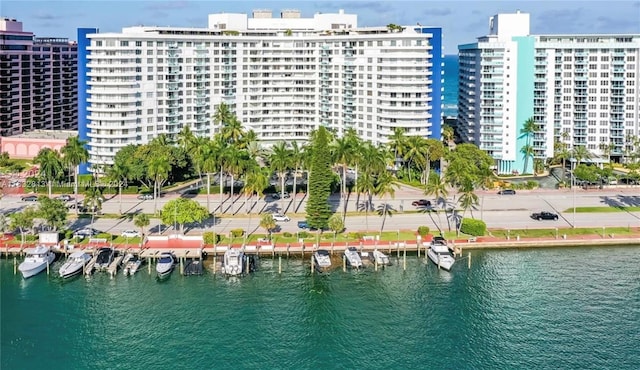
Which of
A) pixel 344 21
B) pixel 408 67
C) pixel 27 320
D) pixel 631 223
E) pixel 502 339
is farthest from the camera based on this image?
pixel 344 21

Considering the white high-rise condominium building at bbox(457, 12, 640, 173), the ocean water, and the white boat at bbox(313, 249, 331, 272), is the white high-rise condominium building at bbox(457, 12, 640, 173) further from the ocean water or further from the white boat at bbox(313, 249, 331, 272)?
the white boat at bbox(313, 249, 331, 272)

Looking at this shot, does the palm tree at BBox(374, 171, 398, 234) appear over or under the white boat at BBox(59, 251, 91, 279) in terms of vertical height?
over

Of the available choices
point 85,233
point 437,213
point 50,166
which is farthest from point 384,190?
point 50,166

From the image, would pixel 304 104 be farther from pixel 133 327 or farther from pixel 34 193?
pixel 133 327

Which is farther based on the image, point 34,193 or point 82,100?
point 82,100

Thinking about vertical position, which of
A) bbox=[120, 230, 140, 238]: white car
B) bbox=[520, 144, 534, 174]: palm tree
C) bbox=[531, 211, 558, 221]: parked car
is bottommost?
bbox=[120, 230, 140, 238]: white car

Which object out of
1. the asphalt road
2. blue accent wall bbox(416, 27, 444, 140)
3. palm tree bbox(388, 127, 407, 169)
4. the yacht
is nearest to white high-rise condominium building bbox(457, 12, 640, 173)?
blue accent wall bbox(416, 27, 444, 140)

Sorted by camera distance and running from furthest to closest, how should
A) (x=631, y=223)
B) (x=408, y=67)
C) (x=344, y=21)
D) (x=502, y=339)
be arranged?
1. (x=344, y=21)
2. (x=408, y=67)
3. (x=631, y=223)
4. (x=502, y=339)

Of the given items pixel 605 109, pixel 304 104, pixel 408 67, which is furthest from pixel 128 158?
pixel 605 109
